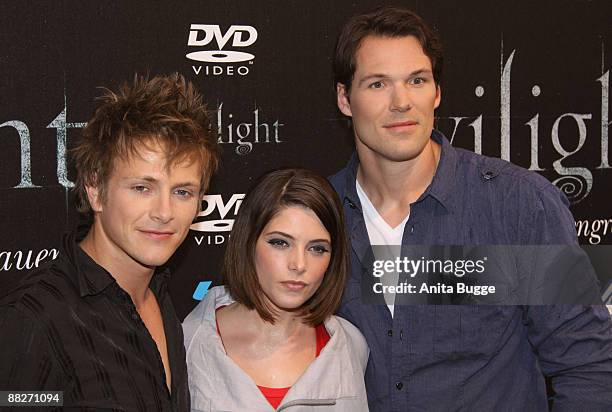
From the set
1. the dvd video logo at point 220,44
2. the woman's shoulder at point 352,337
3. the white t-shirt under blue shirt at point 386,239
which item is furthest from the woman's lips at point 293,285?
the dvd video logo at point 220,44

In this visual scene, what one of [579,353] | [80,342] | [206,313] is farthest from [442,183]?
[80,342]

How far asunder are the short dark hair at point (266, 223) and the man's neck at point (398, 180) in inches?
9.2

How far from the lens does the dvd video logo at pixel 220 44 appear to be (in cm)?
291

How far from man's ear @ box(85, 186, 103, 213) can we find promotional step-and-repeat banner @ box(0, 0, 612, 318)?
95 centimetres

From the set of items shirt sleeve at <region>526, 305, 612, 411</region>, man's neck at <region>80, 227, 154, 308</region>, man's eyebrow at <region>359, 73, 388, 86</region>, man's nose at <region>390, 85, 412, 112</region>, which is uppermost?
man's eyebrow at <region>359, 73, 388, 86</region>

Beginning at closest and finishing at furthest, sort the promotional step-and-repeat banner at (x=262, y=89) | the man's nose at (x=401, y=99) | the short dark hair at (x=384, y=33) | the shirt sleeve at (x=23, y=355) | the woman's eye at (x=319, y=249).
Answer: the shirt sleeve at (x=23, y=355), the woman's eye at (x=319, y=249), the man's nose at (x=401, y=99), the short dark hair at (x=384, y=33), the promotional step-and-repeat banner at (x=262, y=89)

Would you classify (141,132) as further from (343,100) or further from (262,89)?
(262,89)

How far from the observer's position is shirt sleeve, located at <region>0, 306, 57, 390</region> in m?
1.57

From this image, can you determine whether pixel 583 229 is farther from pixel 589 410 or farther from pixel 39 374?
pixel 39 374

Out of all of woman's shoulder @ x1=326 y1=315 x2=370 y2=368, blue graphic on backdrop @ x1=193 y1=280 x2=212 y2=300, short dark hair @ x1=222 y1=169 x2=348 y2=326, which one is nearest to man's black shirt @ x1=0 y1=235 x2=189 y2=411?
short dark hair @ x1=222 y1=169 x2=348 y2=326

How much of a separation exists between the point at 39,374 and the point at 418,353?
110 cm

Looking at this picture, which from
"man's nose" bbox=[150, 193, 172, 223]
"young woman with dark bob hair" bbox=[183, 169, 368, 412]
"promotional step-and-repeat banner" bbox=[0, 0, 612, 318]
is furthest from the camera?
"promotional step-and-repeat banner" bbox=[0, 0, 612, 318]

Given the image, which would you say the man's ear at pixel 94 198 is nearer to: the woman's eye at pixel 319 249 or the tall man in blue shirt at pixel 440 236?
the woman's eye at pixel 319 249

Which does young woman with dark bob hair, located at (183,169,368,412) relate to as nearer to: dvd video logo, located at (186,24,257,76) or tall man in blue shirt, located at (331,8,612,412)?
tall man in blue shirt, located at (331,8,612,412)
